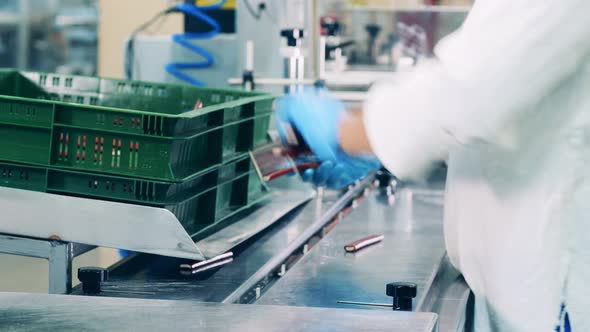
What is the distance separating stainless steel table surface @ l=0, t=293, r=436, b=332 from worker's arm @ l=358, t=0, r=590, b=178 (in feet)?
0.92

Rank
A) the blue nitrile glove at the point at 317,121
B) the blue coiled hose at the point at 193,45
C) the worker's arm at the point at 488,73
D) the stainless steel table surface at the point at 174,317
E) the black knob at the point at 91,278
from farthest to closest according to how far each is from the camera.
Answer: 1. the blue coiled hose at the point at 193,45
2. the blue nitrile glove at the point at 317,121
3. the black knob at the point at 91,278
4. the worker's arm at the point at 488,73
5. the stainless steel table surface at the point at 174,317

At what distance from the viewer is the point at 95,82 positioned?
169 cm

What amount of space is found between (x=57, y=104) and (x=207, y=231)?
32 cm

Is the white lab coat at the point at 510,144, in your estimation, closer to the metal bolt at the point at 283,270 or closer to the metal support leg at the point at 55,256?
the metal bolt at the point at 283,270

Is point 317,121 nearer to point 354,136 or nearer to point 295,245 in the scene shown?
point 354,136

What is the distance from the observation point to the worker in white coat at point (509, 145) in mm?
1086

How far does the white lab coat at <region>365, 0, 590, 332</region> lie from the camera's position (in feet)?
3.56

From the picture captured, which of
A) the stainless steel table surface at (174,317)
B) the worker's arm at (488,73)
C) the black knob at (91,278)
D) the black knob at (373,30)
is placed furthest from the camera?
the black knob at (373,30)

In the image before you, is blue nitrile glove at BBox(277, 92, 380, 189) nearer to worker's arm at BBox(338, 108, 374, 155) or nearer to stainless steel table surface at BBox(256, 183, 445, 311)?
worker's arm at BBox(338, 108, 374, 155)

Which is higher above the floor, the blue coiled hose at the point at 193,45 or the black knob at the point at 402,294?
the blue coiled hose at the point at 193,45

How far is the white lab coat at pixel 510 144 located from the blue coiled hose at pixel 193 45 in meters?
1.36

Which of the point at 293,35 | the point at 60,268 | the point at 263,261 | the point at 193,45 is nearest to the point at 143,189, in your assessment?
the point at 60,268

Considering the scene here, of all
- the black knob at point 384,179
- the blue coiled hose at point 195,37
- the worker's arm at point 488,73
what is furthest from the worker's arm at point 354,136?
the blue coiled hose at point 195,37

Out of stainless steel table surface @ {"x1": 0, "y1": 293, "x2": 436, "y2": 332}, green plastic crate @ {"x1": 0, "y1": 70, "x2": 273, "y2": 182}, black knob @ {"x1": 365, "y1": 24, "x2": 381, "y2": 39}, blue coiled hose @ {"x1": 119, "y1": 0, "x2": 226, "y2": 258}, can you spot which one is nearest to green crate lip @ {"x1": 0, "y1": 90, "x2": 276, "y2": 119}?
green plastic crate @ {"x1": 0, "y1": 70, "x2": 273, "y2": 182}
